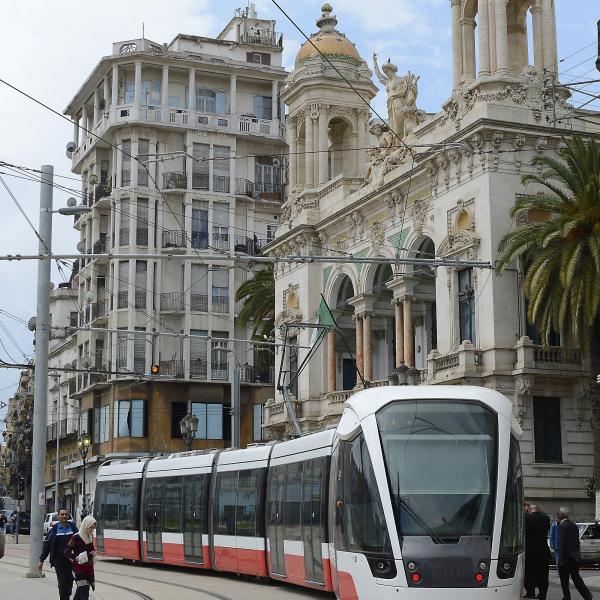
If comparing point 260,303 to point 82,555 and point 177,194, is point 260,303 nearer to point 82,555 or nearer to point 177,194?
point 177,194

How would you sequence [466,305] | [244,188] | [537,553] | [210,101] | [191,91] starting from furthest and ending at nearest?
[210,101]
[244,188]
[191,91]
[466,305]
[537,553]

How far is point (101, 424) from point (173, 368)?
5338 millimetres

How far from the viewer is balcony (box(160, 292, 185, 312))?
6288 centimetres

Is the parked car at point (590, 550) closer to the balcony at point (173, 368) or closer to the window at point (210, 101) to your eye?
the balcony at point (173, 368)

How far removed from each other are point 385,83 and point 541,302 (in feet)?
42.9

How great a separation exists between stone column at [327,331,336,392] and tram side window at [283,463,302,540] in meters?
24.1

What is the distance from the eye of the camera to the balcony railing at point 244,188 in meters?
65.8

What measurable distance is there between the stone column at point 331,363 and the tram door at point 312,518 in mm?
25324

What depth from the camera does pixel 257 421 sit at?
64.1 metres

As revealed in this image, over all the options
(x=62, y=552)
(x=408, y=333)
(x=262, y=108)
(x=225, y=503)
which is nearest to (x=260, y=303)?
(x=408, y=333)

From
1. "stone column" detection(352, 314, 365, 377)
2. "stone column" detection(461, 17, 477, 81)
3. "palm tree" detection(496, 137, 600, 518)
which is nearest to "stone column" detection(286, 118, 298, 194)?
"stone column" detection(352, 314, 365, 377)

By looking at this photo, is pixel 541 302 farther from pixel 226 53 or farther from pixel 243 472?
pixel 226 53

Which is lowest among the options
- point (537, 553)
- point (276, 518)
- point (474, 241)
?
point (537, 553)

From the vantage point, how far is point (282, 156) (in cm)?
6681
